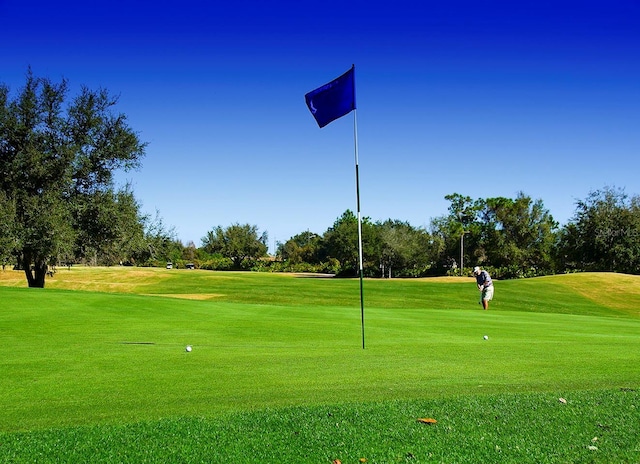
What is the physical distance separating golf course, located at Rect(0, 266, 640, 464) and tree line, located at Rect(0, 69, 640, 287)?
16655mm

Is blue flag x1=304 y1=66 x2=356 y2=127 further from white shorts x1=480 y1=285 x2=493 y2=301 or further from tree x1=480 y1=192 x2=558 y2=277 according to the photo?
tree x1=480 y1=192 x2=558 y2=277

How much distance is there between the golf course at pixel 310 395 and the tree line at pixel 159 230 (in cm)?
1665

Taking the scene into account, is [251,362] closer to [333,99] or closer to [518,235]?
[333,99]

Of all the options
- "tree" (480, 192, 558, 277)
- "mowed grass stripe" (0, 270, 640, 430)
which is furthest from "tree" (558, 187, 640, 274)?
"mowed grass stripe" (0, 270, 640, 430)

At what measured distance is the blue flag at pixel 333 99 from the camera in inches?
517

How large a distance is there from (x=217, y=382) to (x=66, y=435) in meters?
2.92

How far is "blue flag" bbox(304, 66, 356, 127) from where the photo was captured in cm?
1314

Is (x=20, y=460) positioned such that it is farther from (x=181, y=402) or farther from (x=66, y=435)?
(x=181, y=402)

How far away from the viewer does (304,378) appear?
858 centimetres

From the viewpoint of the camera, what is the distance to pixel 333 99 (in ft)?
43.5

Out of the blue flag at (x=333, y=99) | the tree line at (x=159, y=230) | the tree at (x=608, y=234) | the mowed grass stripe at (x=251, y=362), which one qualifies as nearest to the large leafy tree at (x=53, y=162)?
the tree line at (x=159, y=230)

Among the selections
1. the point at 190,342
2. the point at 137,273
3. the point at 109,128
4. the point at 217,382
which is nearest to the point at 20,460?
the point at 217,382

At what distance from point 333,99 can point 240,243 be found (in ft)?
320

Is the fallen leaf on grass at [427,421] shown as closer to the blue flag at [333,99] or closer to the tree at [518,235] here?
the blue flag at [333,99]
